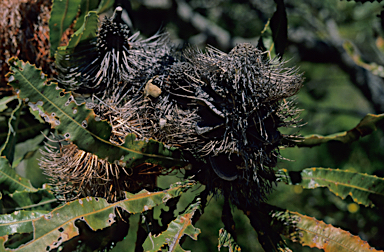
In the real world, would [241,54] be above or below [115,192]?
above

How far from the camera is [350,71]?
8.18 ft

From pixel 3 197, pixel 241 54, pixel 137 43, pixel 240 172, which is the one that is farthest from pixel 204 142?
pixel 3 197

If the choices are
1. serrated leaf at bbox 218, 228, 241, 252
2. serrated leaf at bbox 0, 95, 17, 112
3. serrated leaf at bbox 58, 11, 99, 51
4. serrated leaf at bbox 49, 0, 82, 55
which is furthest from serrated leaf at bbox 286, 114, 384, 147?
serrated leaf at bbox 0, 95, 17, 112

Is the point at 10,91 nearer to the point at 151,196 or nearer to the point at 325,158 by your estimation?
the point at 151,196

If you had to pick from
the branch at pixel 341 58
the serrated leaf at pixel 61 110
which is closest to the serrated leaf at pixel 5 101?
the serrated leaf at pixel 61 110

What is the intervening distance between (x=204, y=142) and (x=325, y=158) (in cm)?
359

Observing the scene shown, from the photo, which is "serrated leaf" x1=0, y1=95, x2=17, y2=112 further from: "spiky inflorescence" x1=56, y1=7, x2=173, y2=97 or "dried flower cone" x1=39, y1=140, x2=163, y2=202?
"dried flower cone" x1=39, y1=140, x2=163, y2=202

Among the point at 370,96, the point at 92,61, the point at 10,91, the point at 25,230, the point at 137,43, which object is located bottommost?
the point at 25,230

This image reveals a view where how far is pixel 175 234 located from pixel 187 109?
0.42 m

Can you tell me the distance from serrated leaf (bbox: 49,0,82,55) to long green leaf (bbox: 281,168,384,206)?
1165mm

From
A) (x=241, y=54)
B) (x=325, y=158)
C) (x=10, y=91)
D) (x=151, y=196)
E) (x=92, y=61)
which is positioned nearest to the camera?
(x=241, y=54)

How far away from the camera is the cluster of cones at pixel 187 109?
0.97 m

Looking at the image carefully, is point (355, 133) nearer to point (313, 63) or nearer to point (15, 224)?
point (15, 224)

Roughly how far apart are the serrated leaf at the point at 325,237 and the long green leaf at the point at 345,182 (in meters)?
0.16
